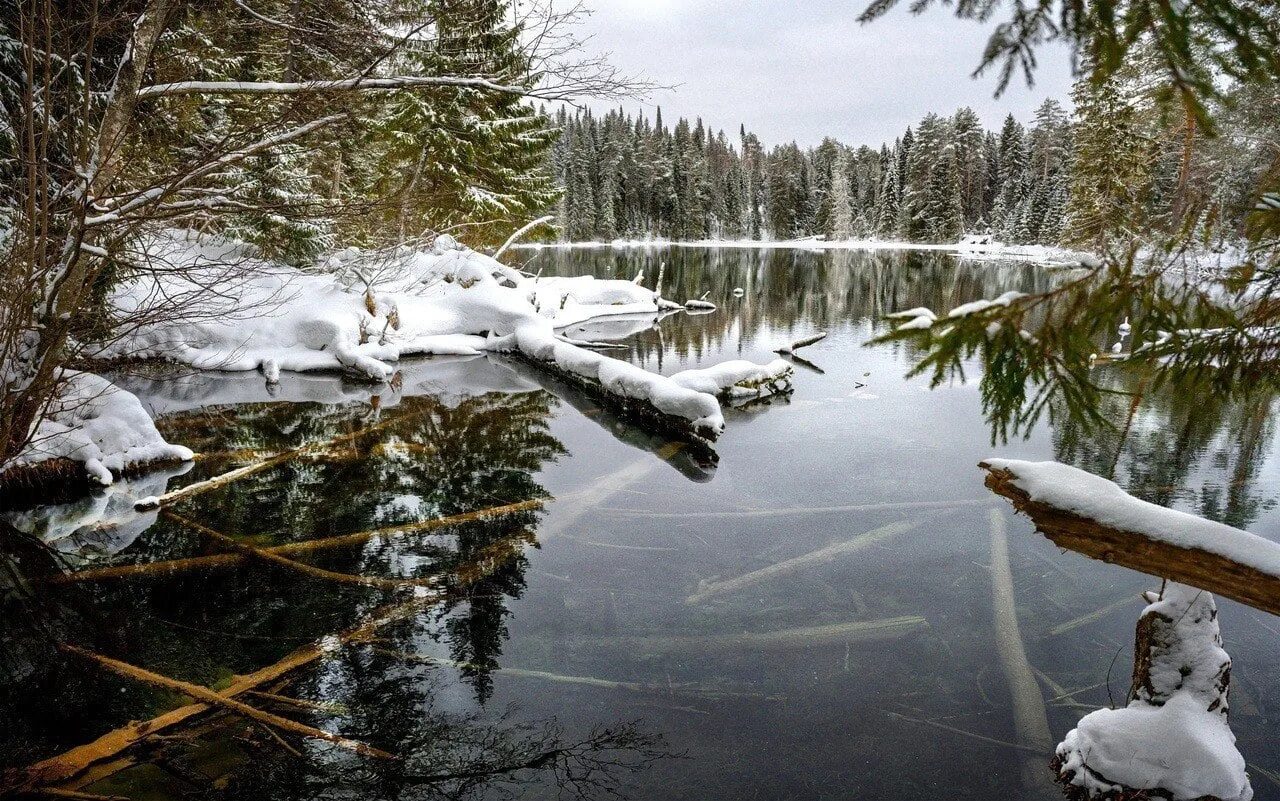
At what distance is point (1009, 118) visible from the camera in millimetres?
69375

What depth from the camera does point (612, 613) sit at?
23.4ft

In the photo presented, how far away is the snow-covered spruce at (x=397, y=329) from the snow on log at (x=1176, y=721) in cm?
887

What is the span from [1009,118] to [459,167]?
6631cm

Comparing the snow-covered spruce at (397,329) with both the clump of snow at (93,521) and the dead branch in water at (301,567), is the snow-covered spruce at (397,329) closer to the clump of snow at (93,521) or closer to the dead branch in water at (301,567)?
the clump of snow at (93,521)

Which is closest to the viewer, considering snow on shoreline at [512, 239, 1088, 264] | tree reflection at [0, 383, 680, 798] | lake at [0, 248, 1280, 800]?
tree reflection at [0, 383, 680, 798]

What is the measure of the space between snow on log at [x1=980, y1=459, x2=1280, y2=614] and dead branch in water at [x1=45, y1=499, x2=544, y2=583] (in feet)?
23.9

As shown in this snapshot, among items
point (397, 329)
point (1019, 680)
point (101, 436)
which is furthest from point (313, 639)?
point (397, 329)

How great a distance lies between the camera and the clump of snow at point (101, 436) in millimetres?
9375

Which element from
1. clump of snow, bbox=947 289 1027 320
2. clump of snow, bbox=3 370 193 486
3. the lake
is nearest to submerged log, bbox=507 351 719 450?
the lake

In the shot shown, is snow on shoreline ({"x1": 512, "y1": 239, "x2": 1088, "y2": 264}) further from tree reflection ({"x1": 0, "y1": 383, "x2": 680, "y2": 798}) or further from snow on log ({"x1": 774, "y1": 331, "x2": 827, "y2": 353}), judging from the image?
tree reflection ({"x1": 0, "y1": 383, "x2": 680, "y2": 798})

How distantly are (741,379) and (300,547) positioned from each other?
10.7 meters

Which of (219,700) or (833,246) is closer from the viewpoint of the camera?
(219,700)

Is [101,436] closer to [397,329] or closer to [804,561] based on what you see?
[804,561]

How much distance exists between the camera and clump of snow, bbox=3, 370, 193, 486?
9.38m
